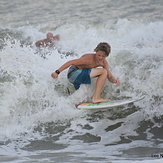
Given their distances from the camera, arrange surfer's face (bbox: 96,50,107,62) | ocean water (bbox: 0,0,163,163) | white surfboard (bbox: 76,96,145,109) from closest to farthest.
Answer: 1. ocean water (bbox: 0,0,163,163)
2. surfer's face (bbox: 96,50,107,62)
3. white surfboard (bbox: 76,96,145,109)

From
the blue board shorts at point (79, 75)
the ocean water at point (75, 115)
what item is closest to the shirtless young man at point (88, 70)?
the blue board shorts at point (79, 75)

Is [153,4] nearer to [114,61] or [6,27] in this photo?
[6,27]

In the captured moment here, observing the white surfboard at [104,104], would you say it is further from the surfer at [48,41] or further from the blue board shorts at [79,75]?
the surfer at [48,41]

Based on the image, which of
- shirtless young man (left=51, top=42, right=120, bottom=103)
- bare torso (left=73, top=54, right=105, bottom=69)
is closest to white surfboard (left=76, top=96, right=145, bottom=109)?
shirtless young man (left=51, top=42, right=120, bottom=103)

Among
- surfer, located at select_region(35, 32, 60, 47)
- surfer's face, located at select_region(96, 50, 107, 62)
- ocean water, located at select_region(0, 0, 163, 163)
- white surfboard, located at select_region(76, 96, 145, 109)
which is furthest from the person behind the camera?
surfer, located at select_region(35, 32, 60, 47)

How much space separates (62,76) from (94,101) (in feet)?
4.44

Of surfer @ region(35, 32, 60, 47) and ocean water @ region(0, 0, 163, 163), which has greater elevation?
surfer @ region(35, 32, 60, 47)

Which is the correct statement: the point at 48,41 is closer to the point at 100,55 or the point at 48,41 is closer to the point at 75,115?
the point at 75,115

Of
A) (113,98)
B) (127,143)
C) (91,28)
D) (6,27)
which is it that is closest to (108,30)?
(91,28)

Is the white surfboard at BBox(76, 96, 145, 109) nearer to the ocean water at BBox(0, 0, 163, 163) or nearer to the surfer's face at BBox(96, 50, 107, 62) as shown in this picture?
the ocean water at BBox(0, 0, 163, 163)

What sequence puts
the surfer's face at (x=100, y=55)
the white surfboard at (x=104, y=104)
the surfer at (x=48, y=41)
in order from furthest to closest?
the surfer at (x=48, y=41)
the white surfboard at (x=104, y=104)
the surfer's face at (x=100, y=55)

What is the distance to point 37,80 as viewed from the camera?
6.45m

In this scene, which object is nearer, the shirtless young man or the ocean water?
the ocean water

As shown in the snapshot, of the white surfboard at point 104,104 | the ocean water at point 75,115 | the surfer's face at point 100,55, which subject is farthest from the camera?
the white surfboard at point 104,104
